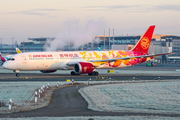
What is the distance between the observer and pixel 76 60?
59.5m

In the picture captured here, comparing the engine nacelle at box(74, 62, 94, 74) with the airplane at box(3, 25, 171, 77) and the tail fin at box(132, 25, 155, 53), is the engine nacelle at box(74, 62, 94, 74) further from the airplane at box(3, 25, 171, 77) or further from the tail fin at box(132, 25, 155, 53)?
the tail fin at box(132, 25, 155, 53)

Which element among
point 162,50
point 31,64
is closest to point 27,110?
point 31,64

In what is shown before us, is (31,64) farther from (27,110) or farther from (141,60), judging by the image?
(27,110)

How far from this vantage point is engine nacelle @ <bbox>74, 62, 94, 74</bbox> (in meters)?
55.8

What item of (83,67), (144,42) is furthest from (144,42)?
(83,67)

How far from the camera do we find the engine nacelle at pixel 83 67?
55.8 m

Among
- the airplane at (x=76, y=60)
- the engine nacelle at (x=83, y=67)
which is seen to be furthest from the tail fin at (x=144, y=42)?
the engine nacelle at (x=83, y=67)

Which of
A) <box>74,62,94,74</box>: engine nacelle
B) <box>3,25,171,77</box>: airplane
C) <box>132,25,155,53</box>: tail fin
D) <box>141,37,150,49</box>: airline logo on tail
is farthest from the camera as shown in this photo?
<box>141,37,150,49</box>: airline logo on tail

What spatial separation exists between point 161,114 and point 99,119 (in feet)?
15.0

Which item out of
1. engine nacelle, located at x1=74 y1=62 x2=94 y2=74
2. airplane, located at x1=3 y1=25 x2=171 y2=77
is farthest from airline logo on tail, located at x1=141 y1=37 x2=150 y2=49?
engine nacelle, located at x1=74 y1=62 x2=94 y2=74

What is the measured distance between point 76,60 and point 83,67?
404 centimetres

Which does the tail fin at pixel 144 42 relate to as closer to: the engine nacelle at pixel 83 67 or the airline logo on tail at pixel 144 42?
the airline logo on tail at pixel 144 42

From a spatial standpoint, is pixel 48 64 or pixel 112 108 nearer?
pixel 112 108

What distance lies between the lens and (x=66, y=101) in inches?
992
